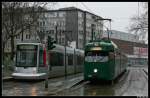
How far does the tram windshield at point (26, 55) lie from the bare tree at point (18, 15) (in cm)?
1117

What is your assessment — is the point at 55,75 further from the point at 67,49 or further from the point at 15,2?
the point at 15,2

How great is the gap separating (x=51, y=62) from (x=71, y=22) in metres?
85.3

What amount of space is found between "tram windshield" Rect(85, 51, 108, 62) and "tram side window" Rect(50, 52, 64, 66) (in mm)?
5955

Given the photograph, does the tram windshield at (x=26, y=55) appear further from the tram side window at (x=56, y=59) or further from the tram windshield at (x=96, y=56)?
the tram windshield at (x=96, y=56)

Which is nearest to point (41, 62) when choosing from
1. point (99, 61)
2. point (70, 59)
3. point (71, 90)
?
point (99, 61)

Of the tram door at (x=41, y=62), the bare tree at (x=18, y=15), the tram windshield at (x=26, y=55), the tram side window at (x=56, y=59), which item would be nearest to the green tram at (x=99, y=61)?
the tram door at (x=41, y=62)

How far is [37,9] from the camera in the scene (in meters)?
46.4

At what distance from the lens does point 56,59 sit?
119 ft

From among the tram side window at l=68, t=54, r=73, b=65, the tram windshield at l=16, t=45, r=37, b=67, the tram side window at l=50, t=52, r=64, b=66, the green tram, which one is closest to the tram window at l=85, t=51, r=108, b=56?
the green tram

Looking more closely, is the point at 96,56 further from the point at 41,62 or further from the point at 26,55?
the point at 26,55

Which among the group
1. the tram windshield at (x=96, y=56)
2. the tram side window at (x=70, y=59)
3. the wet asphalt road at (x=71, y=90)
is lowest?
the wet asphalt road at (x=71, y=90)

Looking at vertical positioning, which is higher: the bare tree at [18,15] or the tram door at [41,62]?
the bare tree at [18,15]

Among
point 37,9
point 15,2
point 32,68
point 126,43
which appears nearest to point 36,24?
point 37,9

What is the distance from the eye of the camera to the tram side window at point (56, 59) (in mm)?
34719
